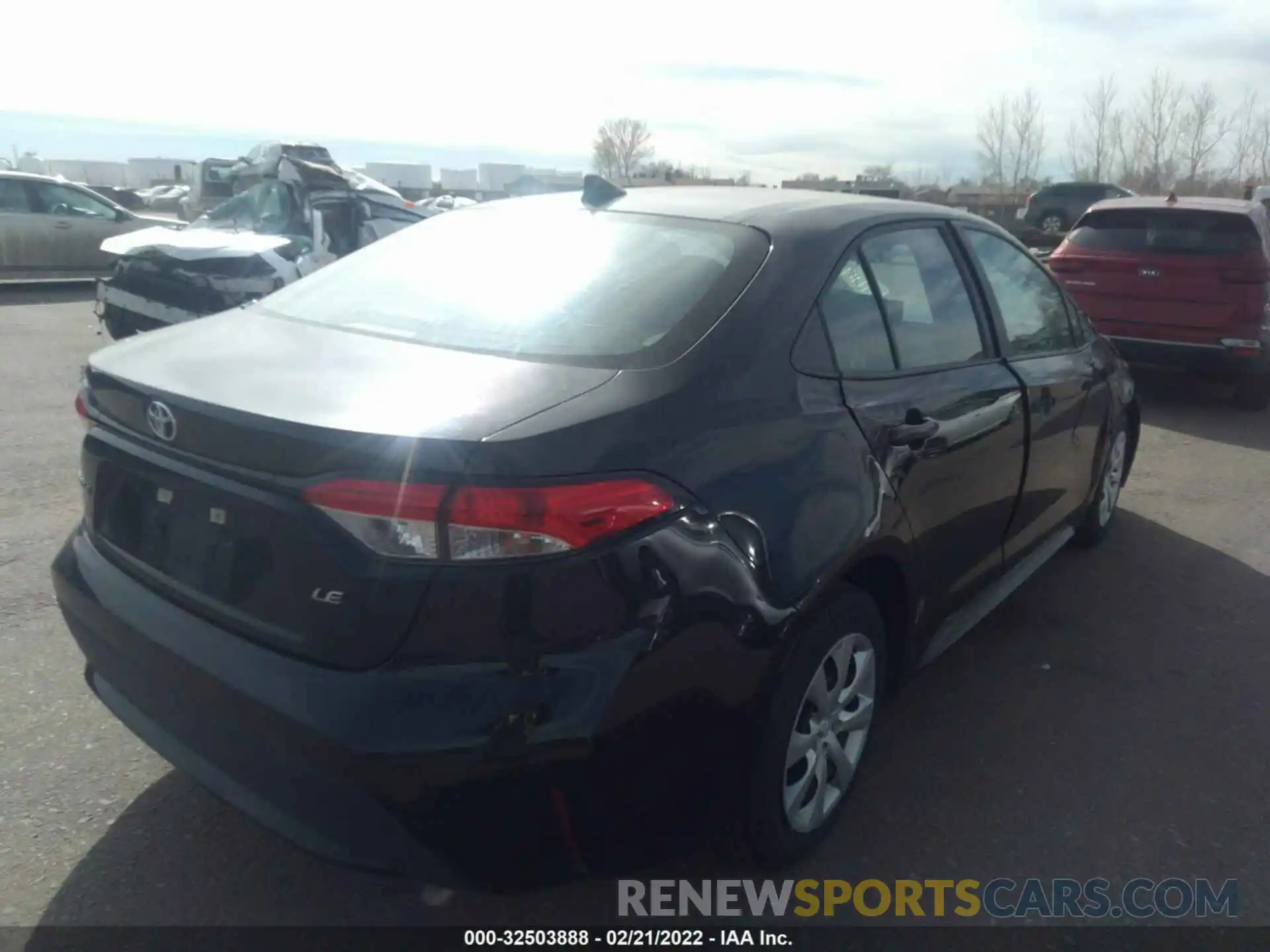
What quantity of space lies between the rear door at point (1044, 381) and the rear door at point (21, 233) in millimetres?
13941

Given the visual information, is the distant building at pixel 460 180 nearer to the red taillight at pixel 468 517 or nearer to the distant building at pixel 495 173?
the distant building at pixel 495 173

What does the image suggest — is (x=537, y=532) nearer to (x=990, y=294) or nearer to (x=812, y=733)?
(x=812, y=733)

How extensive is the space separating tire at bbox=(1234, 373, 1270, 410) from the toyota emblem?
8.50 m

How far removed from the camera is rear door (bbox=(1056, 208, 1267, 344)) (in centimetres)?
822

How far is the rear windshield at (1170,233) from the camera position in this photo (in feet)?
27.6

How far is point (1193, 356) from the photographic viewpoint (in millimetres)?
8312

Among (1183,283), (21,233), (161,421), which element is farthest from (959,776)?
(21,233)

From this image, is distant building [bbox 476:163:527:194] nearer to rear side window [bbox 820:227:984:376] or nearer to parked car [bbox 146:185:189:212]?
parked car [bbox 146:185:189:212]

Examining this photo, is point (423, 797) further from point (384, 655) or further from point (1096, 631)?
point (1096, 631)

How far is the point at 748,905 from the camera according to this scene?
2635mm

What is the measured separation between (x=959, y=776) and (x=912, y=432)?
1099 millimetres

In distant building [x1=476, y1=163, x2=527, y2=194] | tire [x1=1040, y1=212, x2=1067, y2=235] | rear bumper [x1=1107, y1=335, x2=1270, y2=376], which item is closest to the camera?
rear bumper [x1=1107, y1=335, x2=1270, y2=376]

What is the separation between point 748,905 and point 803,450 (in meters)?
1.13

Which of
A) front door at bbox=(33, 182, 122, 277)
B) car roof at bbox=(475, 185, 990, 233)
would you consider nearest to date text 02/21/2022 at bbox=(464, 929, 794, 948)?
car roof at bbox=(475, 185, 990, 233)
